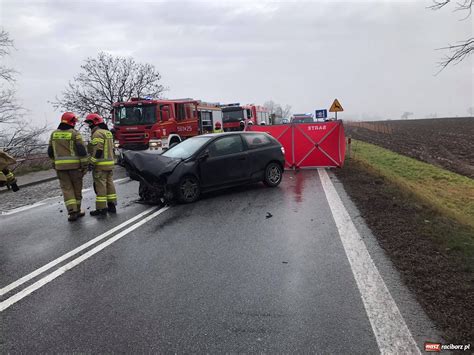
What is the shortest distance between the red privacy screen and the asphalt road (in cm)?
684

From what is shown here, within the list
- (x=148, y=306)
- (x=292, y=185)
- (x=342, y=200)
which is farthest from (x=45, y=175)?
(x=148, y=306)

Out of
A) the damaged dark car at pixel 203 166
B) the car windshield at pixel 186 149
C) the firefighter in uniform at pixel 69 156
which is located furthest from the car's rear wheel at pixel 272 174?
the firefighter in uniform at pixel 69 156

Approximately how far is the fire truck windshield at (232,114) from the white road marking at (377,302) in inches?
693

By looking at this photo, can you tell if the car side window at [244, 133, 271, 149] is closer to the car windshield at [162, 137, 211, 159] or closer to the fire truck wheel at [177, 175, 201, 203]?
the car windshield at [162, 137, 211, 159]

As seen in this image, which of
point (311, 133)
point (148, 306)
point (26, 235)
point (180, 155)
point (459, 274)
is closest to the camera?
point (148, 306)

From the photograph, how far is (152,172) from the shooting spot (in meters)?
7.98

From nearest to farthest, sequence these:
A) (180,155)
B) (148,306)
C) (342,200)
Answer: (148,306) < (342,200) < (180,155)

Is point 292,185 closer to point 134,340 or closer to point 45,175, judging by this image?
point 134,340

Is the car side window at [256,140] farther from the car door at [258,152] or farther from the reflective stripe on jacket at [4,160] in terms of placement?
the reflective stripe on jacket at [4,160]

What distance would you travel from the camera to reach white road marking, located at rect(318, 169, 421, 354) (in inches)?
113

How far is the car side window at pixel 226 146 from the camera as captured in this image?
8750 mm

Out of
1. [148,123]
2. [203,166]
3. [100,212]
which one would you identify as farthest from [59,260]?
[148,123]

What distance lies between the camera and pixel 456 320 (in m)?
3.11

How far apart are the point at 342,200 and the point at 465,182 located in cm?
878
